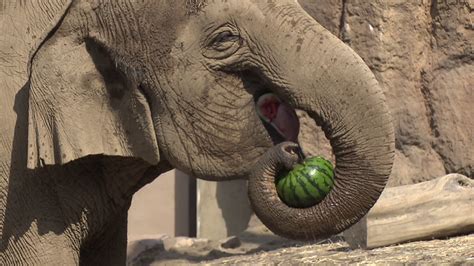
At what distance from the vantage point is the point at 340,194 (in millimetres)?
3816

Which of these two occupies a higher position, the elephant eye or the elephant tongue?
the elephant eye

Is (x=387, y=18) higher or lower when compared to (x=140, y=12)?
higher

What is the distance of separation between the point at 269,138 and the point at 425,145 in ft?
16.0

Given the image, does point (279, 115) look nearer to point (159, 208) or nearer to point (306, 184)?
point (306, 184)

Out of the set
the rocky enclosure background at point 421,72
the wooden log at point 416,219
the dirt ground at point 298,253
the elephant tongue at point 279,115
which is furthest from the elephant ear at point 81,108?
the rocky enclosure background at point 421,72

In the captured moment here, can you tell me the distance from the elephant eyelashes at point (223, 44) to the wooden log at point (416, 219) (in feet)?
10.0

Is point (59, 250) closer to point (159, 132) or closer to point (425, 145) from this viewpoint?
point (159, 132)

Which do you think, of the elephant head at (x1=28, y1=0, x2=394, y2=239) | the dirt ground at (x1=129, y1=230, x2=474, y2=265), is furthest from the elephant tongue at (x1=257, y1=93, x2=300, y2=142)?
the dirt ground at (x1=129, y1=230, x2=474, y2=265)

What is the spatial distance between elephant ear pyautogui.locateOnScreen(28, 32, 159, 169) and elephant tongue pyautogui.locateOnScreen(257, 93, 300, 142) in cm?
36

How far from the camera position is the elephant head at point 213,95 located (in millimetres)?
3791

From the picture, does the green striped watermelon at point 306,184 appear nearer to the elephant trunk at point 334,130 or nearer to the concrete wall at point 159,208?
the elephant trunk at point 334,130

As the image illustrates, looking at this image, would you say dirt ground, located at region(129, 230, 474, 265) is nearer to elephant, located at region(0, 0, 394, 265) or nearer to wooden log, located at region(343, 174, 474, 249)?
wooden log, located at region(343, 174, 474, 249)

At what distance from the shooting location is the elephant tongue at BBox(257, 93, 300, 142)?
3.91 metres

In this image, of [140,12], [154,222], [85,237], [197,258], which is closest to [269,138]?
[140,12]
